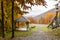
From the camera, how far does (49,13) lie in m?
24.1

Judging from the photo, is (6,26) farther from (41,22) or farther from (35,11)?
(41,22)

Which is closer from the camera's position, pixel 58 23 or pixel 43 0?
pixel 43 0

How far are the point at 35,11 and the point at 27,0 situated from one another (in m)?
13.0

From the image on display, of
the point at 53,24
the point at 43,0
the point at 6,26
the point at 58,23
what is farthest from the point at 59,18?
the point at 43,0

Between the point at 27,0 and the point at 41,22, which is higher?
the point at 27,0

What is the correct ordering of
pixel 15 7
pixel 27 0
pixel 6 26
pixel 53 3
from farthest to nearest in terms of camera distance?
pixel 53 3 < pixel 6 26 < pixel 15 7 < pixel 27 0

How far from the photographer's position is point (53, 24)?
22891 millimetres

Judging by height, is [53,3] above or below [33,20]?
above

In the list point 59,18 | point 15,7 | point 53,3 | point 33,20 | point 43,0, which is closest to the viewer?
point 43,0

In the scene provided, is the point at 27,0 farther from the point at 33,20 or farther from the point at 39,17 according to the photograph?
the point at 33,20

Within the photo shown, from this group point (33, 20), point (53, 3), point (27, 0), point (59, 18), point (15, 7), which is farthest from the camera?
point (33, 20)

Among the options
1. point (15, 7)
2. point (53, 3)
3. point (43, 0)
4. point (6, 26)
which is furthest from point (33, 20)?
point (43, 0)

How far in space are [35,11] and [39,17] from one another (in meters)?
1.72

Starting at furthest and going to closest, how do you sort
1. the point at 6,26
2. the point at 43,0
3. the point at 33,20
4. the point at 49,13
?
Result: 1. the point at 33,20
2. the point at 49,13
3. the point at 6,26
4. the point at 43,0
